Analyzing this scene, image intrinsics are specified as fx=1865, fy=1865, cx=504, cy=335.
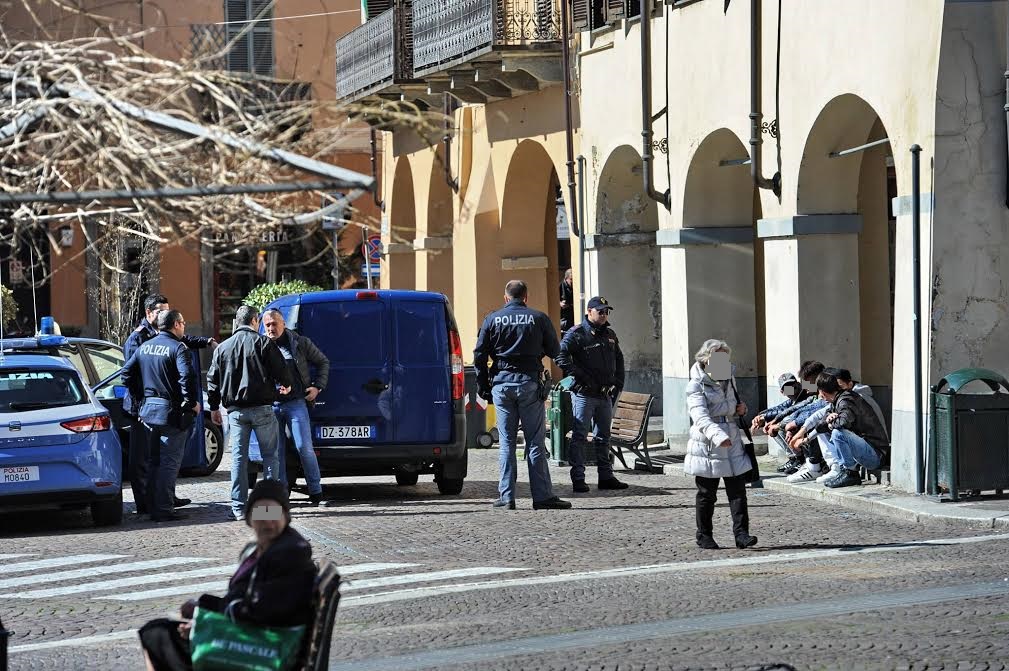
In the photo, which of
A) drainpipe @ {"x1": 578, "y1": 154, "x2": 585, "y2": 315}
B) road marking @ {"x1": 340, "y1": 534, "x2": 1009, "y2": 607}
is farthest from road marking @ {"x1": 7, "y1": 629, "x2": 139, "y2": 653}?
drainpipe @ {"x1": 578, "y1": 154, "x2": 585, "y2": 315}

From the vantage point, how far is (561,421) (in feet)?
68.4

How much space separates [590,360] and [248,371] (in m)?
3.84

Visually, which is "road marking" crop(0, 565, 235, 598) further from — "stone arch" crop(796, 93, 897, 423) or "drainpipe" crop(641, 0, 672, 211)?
"drainpipe" crop(641, 0, 672, 211)

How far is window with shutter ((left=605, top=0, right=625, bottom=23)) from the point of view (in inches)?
949

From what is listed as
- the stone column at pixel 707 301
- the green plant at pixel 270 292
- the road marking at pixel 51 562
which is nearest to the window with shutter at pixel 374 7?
the green plant at pixel 270 292

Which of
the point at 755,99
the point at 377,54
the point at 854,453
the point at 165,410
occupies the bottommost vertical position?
the point at 854,453

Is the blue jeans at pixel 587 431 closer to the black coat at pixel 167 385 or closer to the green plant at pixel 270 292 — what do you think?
the black coat at pixel 167 385

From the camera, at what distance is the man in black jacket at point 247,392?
15.1 metres

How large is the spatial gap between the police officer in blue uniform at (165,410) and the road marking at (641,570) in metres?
4.69

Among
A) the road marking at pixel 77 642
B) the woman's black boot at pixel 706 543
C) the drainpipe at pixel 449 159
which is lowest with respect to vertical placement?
the road marking at pixel 77 642

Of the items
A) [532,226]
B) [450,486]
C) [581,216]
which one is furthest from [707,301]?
[532,226]

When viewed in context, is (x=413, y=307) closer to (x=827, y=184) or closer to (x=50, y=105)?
(x=827, y=184)

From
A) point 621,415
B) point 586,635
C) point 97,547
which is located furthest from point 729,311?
point 586,635

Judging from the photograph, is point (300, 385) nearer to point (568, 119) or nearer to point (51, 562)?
point (51, 562)
